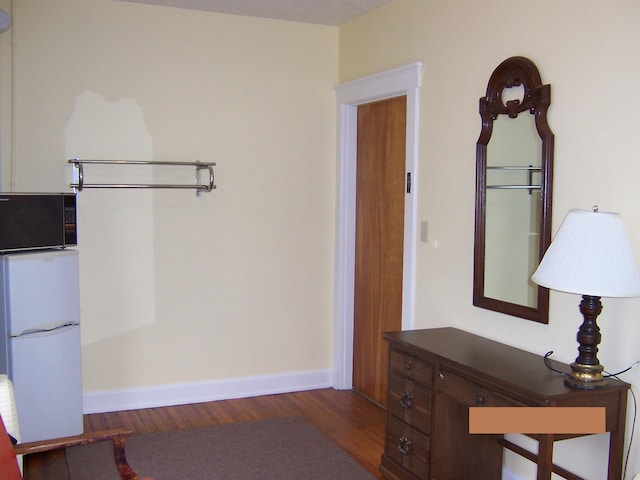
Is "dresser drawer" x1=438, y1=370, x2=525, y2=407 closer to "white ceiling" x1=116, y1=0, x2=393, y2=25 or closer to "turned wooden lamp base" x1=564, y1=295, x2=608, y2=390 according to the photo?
"turned wooden lamp base" x1=564, y1=295, x2=608, y2=390

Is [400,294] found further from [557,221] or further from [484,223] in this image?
[557,221]

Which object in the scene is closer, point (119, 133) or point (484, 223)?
point (484, 223)

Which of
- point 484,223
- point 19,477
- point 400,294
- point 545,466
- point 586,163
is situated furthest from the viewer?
point 400,294

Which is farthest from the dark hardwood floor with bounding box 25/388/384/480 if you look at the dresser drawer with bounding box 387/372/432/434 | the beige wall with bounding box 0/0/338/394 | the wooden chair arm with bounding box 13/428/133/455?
the wooden chair arm with bounding box 13/428/133/455

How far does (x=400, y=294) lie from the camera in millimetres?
3922

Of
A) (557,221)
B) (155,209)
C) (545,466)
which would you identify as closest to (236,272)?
(155,209)

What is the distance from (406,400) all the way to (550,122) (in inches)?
53.5

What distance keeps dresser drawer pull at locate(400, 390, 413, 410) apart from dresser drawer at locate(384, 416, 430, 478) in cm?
9

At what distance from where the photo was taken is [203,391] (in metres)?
4.25

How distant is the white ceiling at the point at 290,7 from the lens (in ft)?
12.6

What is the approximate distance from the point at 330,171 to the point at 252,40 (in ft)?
3.29

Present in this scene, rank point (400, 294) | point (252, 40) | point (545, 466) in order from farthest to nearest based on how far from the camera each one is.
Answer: point (252, 40)
point (400, 294)
point (545, 466)

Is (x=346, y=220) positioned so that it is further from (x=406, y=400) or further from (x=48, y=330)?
(x=48, y=330)

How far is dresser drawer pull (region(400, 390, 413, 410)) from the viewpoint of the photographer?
2939 mm
